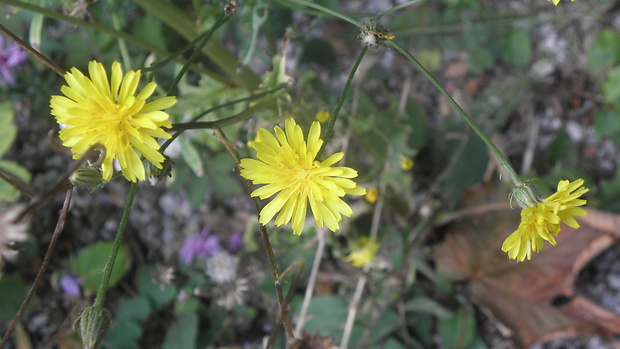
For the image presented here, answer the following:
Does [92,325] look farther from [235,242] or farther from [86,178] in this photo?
[235,242]

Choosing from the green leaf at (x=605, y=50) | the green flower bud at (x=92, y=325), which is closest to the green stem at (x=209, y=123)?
the green flower bud at (x=92, y=325)

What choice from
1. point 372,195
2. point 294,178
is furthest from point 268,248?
point 372,195

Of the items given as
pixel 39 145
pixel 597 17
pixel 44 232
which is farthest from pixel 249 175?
pixel 597 17

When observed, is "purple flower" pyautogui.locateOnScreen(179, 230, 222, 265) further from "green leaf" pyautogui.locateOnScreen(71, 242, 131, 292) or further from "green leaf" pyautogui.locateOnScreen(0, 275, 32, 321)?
"green leaf" pyautogui.locateOnScreen(0, 275, 32, 321)

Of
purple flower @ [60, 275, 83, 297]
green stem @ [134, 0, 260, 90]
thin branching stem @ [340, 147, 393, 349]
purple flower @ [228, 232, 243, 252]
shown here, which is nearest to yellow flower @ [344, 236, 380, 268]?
thin branching stem @ [340, 147, 393, 349]

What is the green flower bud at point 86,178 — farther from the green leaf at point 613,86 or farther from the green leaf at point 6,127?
the green leaf at point 613,86

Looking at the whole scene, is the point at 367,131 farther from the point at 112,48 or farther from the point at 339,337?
the point at 112,48

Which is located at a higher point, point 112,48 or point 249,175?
point 112,48
